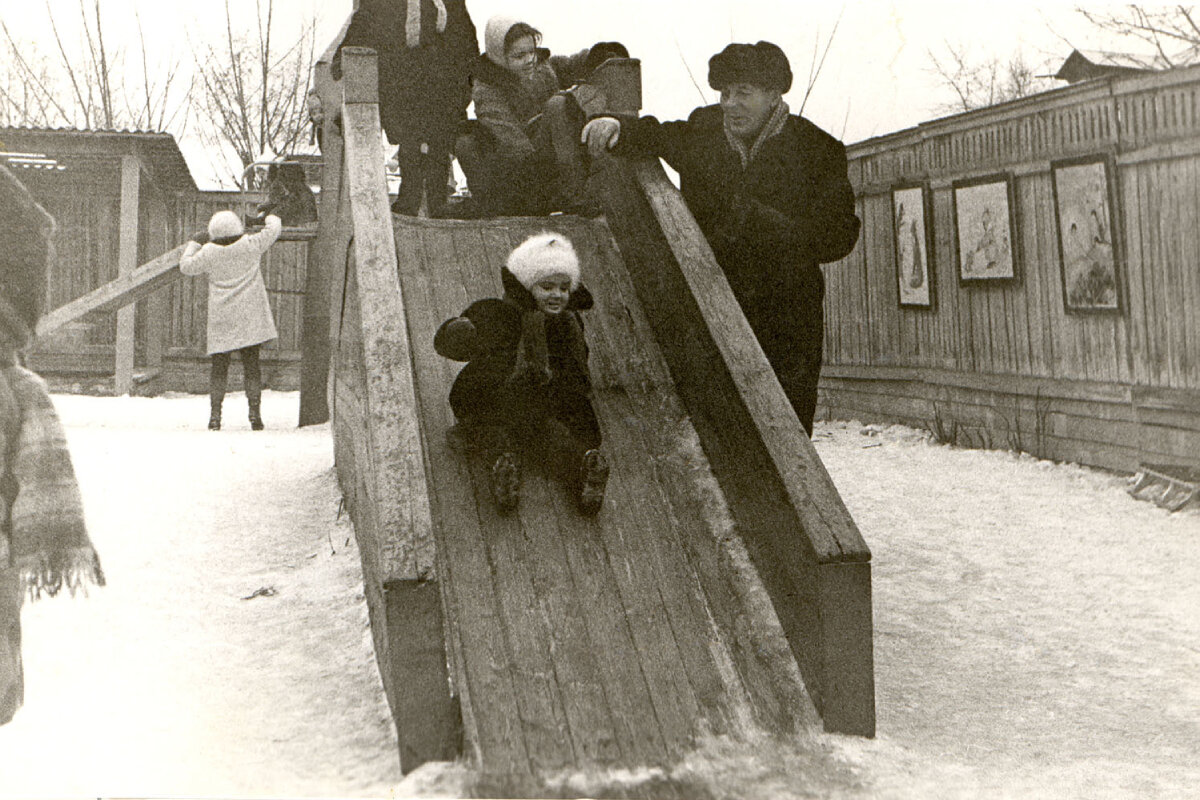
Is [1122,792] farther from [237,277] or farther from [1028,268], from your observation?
[237,277]

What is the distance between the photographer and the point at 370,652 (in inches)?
120

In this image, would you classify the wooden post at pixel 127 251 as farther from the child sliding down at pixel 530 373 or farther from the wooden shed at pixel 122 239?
the child sliding down at pixel 530 373

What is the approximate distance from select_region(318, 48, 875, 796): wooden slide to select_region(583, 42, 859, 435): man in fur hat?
0.59 ft

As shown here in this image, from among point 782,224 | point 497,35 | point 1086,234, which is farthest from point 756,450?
→ point 1086,234

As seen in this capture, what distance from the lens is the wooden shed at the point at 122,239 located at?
491 cm

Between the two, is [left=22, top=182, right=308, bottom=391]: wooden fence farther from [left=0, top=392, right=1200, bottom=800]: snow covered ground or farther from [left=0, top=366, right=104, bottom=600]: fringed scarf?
[left=0, top=366, right=104, bottom=600]: fringed scarf

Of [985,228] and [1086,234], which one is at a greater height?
[985,228]

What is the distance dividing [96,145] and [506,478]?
3.70 m

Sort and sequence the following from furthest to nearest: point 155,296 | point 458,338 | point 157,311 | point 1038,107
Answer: point 155,296
point 157,311
point 1038,107
point 458,338

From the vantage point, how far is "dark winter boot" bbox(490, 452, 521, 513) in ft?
9.80

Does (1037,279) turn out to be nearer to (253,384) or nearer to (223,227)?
(253,384)

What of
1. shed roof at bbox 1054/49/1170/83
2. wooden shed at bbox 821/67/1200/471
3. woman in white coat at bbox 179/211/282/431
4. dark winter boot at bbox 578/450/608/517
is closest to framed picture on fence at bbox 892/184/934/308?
wooden shed at bbox 821/67/1200/471

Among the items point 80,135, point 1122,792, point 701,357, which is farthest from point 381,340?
point 80,135

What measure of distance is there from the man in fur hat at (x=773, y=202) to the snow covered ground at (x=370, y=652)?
39.9 inches
